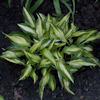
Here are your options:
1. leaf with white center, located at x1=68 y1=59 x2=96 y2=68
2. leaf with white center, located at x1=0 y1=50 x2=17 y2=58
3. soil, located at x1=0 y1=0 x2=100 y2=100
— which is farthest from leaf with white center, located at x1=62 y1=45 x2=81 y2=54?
Result: leaf with white center, located at x1=0 y1=50 x2=17 y2=58

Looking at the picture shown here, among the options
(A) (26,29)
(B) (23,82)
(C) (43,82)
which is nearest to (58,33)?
(A) (26,29)

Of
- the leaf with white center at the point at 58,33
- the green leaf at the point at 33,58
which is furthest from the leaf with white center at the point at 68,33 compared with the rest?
the green leaf at the point at 33,58

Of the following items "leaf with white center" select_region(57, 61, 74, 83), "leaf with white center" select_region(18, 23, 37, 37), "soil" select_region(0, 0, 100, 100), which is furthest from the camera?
"soil" select_region(0, 0, 100, 100)

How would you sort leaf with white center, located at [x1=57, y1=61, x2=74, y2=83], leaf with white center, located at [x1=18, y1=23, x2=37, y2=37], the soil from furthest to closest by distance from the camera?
the soil
leaf with white center, located at [x1=18, y1=23, x2=37, y2=37]
leaf with white center, located at [x1=57, y1=61, x2=74, y2=83]

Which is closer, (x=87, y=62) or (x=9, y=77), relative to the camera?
(x=87, y=62)

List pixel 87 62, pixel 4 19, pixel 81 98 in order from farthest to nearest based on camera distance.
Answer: pixel 4 19, pixel 81 98, pixel 87 62

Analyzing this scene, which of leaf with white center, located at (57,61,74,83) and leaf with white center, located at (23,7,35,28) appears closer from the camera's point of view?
leaf with white center, located at (57,61,74,83)

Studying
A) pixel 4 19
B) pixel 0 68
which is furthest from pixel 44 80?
pixel 4 19

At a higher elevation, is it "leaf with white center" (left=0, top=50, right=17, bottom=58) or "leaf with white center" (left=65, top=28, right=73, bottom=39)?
"leaf with white center" (left=0, top=50, right=17, bottom=58)

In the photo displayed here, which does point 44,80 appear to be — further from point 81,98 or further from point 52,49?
point 81,98

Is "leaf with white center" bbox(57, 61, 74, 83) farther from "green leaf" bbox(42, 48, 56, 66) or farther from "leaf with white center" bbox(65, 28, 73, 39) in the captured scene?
"leaf with white center" bbox(65, 28, 73, 39)

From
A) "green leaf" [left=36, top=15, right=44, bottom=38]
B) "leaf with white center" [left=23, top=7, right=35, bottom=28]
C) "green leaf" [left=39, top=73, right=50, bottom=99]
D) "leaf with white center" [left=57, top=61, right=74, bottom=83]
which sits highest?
"leaf with white center" [left=23, top=7, right=35, bottom=28]
